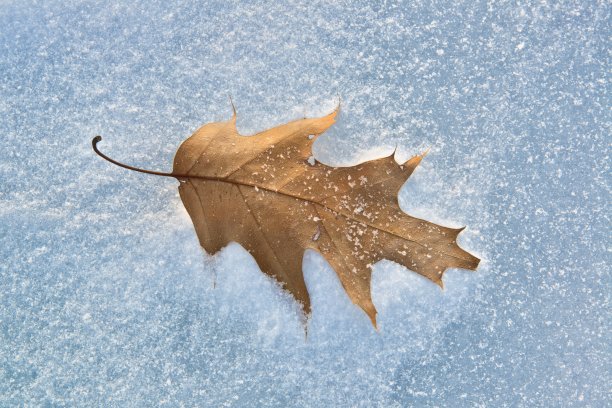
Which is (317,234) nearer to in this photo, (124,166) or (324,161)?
(324,161)

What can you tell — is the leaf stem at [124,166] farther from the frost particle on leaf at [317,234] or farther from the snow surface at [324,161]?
the frost particle on leaf at [317,234]

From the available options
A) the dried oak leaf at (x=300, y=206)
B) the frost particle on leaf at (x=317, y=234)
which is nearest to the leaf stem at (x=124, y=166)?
the dried oak leaf at (x=300, y=206)

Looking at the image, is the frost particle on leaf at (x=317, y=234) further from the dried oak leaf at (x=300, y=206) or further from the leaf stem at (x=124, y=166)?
the leaf stem at (x=124, y=166)

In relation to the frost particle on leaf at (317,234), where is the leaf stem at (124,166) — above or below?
above

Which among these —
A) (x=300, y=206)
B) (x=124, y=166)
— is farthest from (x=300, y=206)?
(x=124, y=166)

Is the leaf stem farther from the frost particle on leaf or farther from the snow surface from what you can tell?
the frost particle on leaf
